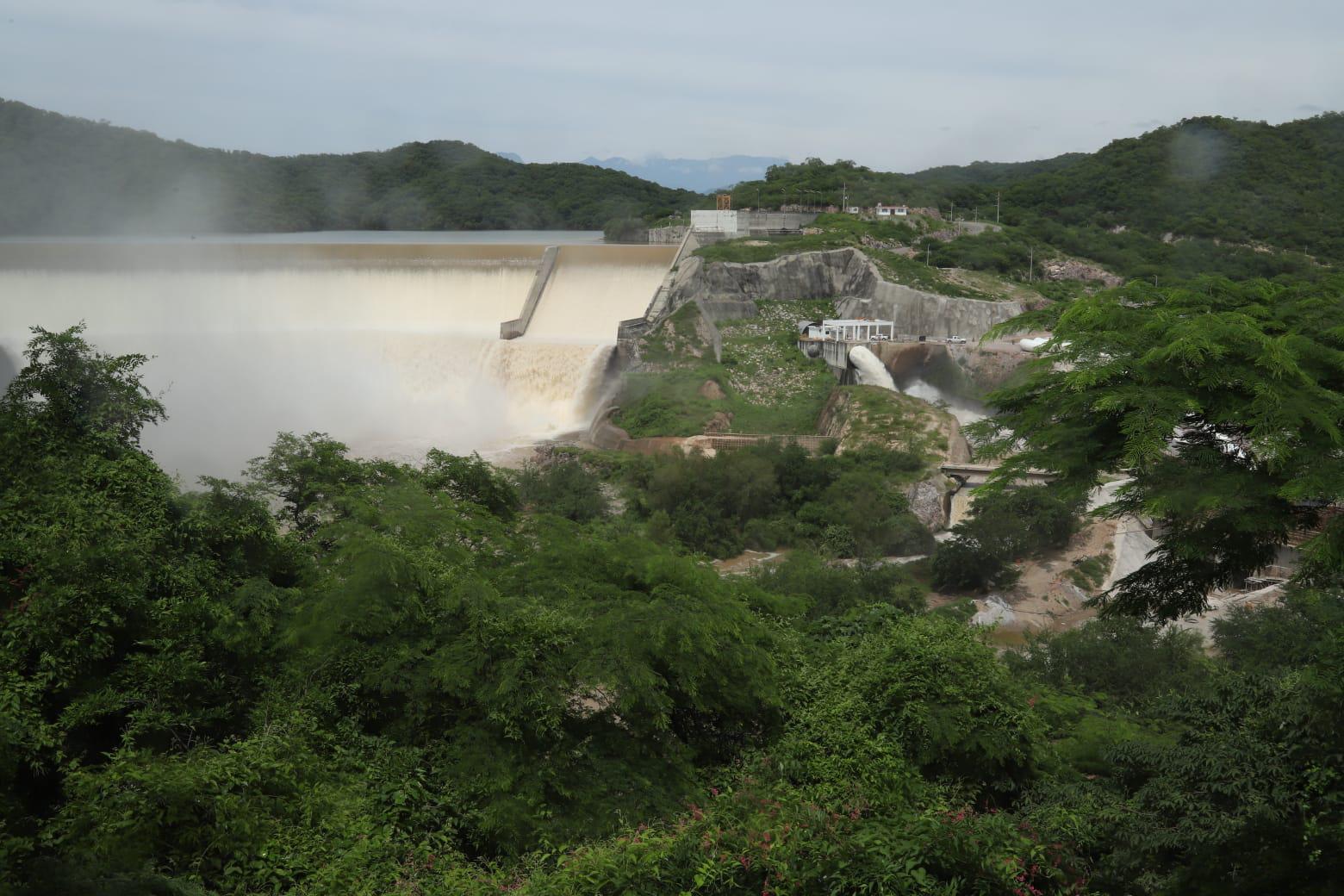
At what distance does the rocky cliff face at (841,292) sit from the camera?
37.3m

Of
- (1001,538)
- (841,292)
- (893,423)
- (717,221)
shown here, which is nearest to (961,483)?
(893,423)

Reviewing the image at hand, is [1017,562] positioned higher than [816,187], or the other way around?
[816,187]

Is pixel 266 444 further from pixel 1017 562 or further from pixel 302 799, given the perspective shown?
pixel 302 799

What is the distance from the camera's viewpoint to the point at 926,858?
6074 mm

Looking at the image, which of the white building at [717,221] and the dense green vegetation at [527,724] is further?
the white building at [717,221]

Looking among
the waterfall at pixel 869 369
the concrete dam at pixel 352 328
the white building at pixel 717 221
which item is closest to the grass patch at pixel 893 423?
the waterfall at pixel 869 369

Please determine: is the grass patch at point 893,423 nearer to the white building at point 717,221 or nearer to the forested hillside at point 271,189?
the white building at point 717,221

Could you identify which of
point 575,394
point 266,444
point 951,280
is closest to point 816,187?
point 951,280

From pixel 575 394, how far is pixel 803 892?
2732 cm

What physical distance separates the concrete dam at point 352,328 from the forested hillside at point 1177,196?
84.5 feet

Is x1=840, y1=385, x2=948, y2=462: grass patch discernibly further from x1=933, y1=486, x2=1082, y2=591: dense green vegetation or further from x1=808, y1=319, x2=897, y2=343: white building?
x1=808, y1=319, x2=897, y2=343: white building

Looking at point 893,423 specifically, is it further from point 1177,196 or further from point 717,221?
point 1177,196

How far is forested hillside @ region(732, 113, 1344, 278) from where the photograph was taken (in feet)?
190

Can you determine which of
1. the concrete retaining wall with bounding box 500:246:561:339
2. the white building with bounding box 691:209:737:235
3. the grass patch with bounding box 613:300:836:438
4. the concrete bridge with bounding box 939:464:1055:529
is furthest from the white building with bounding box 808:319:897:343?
the concrete bridge with bounding box 939:464:1055:529
